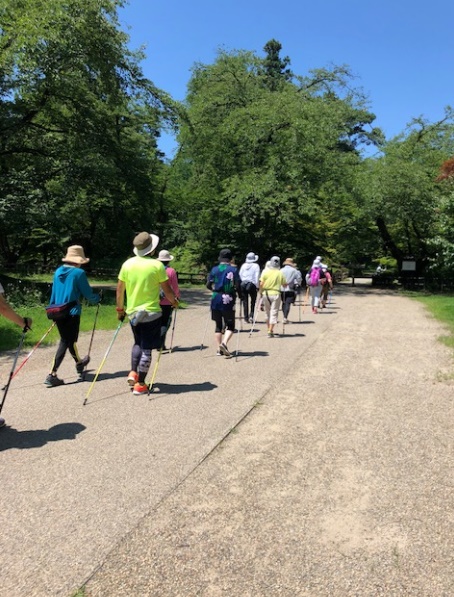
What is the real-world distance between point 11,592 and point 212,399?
3.46 meters

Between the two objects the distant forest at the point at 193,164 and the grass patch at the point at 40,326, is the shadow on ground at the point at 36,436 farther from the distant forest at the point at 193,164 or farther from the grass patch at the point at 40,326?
the distant forest at the point at 193,164

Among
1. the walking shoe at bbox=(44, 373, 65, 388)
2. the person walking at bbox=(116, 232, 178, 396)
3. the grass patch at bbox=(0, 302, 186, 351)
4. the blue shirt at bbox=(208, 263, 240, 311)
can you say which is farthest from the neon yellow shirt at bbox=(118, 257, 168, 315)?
the grass patch at bbox=(0, 302, 186, 351)

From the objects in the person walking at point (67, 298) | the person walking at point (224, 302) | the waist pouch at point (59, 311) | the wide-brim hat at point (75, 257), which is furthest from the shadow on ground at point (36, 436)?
the person walking at point (224, 302)

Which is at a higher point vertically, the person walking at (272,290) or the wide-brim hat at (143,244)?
the wide-brim hat at (143,244)

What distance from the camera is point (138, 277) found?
5719 mm

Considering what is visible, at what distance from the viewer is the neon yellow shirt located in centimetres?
569

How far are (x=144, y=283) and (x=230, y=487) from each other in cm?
284

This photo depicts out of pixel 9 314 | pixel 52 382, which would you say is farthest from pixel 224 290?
pixel 9 314

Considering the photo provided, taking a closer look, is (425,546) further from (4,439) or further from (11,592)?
(4,439)

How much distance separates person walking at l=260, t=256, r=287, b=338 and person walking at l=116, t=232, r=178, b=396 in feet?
16.6

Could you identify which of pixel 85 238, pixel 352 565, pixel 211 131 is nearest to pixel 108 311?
pixel 352 565

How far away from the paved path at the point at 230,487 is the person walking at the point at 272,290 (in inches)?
146

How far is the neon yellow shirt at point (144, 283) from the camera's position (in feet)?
18.7

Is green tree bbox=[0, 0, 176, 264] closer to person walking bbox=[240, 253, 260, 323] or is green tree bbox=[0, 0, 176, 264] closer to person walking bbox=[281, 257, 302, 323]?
person walking bbox=[240, 253, 260, 323]
